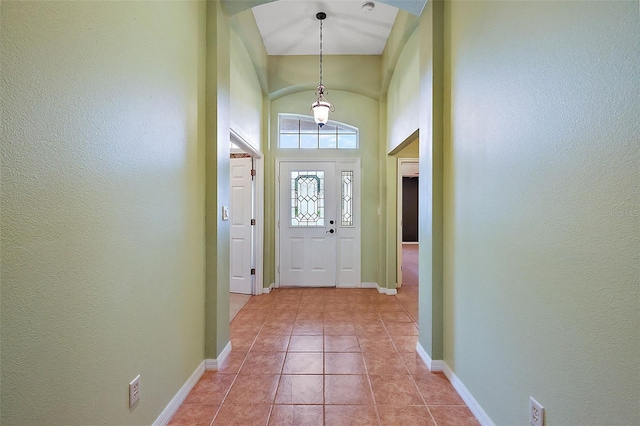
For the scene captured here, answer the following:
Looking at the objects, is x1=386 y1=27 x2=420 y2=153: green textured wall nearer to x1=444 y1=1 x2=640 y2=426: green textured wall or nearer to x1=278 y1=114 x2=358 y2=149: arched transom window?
x1=278 y1=114 x2=358 y2=149: arched transom window

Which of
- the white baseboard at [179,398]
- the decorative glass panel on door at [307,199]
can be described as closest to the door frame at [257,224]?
the decorative glass panel on door at [307,199]

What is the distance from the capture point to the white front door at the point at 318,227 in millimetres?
4707

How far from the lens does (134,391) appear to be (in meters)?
1.42

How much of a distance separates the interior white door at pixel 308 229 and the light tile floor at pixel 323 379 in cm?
129

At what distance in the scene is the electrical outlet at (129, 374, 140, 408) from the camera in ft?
4.58

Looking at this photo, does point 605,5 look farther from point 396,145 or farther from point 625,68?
point 396,145

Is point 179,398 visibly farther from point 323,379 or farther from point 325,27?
point 325,27

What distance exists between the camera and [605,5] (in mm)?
970

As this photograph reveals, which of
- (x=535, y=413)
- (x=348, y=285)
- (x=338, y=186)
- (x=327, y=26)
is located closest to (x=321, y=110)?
(x=327, y=26)

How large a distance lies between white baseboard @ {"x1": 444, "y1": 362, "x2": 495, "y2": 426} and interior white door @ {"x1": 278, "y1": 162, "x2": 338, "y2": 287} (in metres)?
2.70

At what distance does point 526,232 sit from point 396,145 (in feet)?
8.94

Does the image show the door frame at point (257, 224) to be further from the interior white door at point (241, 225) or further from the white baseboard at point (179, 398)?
the white baseboard at point (179, 398)

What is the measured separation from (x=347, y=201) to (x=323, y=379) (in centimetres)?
295

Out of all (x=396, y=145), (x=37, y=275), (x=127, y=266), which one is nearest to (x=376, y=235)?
(x=396, y=145)
